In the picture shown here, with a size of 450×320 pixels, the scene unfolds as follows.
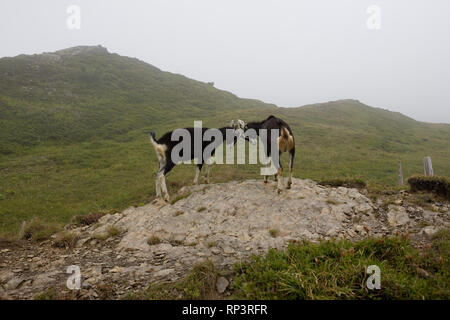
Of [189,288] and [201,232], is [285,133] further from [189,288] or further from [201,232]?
[189,288]

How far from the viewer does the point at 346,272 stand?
407 centimetres

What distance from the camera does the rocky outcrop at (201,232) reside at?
202 inches

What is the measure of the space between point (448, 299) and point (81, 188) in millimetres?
20301

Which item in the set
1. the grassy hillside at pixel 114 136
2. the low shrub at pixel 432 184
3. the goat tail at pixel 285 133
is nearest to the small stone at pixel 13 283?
the goat tail at pixel 285 133

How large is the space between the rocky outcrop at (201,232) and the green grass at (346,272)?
2.12 ft

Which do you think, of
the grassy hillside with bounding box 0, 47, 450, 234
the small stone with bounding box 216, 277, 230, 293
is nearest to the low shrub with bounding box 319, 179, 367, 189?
the small stone with bounding box 216, 277, 230, 293

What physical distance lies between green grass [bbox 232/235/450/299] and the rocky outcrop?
0.65 meters

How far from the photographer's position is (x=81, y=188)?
715 inches

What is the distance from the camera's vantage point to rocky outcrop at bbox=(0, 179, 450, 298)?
5.14 meters

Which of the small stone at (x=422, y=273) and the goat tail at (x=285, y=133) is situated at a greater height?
the goat tail at (x=285, y=133)

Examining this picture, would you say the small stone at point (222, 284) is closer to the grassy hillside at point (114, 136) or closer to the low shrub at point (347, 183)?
→ the low shrub at point (347, 183)

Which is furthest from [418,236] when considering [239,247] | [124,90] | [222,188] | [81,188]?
[124,90]

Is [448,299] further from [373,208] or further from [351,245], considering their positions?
[373,208]

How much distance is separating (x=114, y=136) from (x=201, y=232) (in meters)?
33.2
